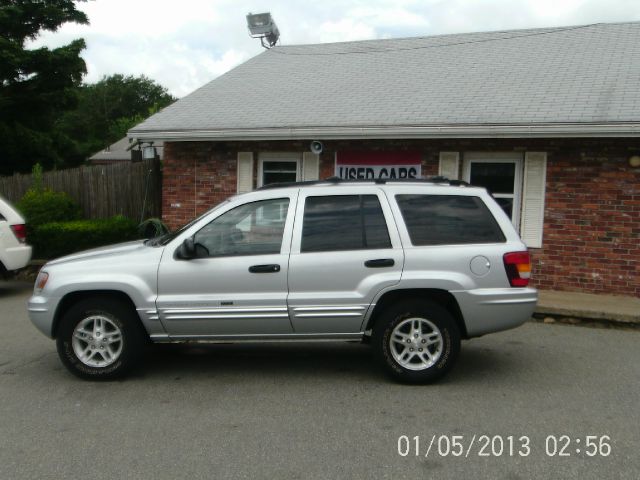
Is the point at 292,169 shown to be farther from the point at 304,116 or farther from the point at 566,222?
the point at 566,222

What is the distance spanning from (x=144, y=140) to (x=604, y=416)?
31.0 ft

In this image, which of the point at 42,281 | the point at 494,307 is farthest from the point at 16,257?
the point at 494,307

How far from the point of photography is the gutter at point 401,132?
9156mm

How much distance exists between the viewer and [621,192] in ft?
31.6

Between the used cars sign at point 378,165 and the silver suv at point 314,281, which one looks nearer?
the silver suv at point 314,281

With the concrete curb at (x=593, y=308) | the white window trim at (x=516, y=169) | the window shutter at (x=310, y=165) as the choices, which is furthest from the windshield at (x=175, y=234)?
the white window trim at (x=516, y=169)

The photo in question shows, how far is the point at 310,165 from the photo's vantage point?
11602 millimetres

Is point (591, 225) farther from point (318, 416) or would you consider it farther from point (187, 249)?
point (187, 249)

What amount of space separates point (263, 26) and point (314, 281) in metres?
12.6

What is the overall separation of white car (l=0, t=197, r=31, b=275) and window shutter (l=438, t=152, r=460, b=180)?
22.2 ft

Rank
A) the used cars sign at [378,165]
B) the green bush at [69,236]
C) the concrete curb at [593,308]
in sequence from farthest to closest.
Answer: the green bush at [69,236]
the used cars sign at [378,165]
the concrete curb at [593,308]

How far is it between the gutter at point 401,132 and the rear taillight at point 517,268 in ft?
14.2

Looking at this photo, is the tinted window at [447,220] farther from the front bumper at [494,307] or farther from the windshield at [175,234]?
the windshield at [175,234]

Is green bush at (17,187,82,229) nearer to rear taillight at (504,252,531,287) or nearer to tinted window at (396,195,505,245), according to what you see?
tinted window at (396,195,505,245)
